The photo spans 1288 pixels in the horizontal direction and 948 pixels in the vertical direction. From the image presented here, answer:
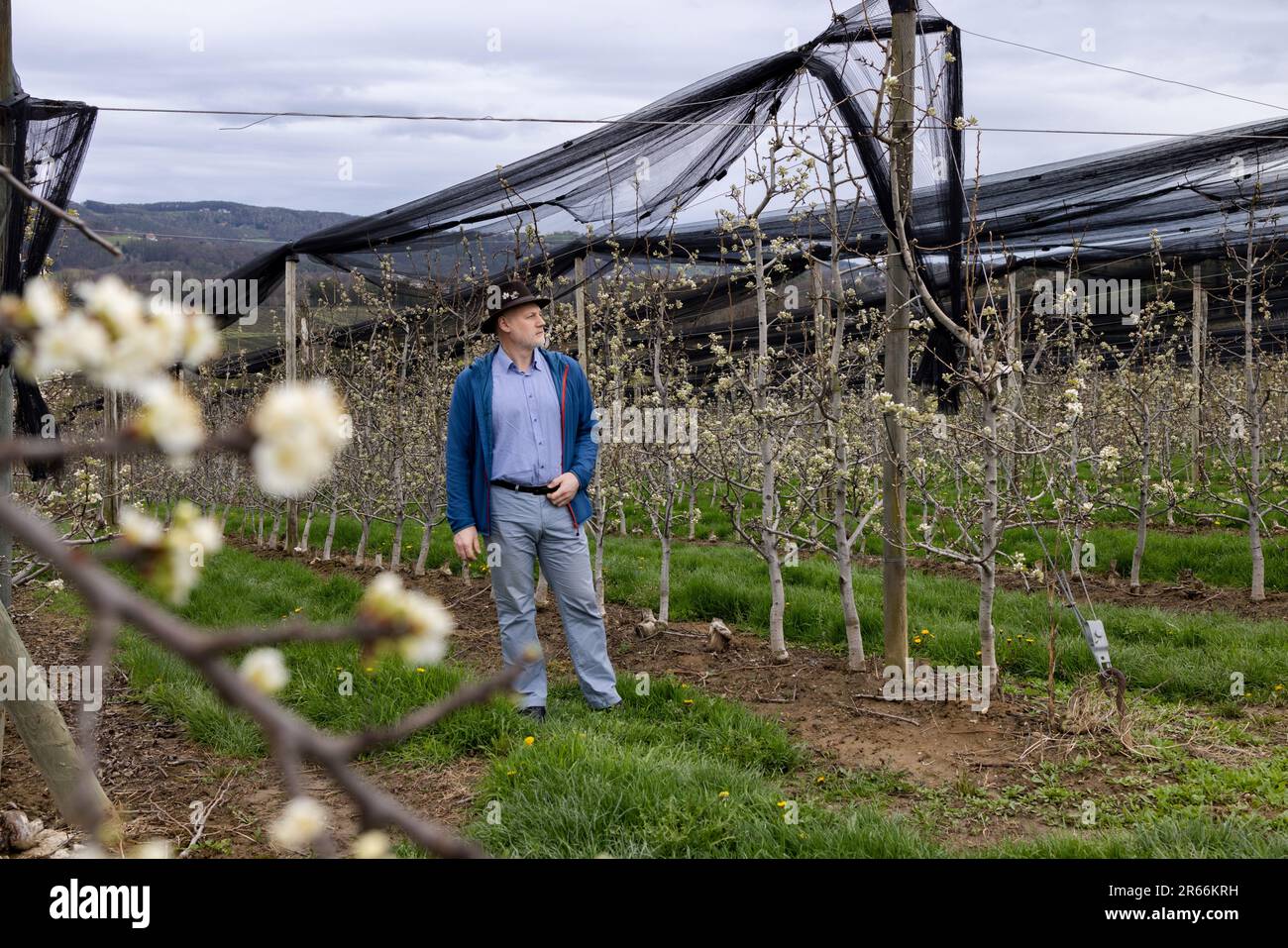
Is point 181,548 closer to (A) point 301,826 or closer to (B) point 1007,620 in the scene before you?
(A) point 301,826

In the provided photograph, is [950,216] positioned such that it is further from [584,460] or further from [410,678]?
[410,678]

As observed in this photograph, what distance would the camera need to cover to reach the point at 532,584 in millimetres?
4945

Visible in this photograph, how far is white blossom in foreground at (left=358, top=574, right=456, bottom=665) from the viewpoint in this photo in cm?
68

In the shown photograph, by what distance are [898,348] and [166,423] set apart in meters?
A: 4.66

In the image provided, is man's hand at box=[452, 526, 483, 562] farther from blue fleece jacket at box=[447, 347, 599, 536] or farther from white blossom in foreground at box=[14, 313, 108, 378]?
white blossom in foreground at box=[14, 313, 108, 378]

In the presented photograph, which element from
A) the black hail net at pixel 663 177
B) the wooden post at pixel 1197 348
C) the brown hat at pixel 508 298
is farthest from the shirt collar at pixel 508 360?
the wooden post at pixel 1197 348

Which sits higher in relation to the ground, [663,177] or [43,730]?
[663,177]

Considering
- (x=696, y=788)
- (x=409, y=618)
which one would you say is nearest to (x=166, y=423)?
(x=409, y=618)

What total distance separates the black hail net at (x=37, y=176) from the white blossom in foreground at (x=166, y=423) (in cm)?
460

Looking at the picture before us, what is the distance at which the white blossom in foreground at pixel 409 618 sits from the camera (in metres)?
0.68

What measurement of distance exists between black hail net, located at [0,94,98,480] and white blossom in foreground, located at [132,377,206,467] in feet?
15.1

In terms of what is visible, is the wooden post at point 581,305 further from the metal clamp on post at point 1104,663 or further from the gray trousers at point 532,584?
the metal clamp on post at point 1104,663

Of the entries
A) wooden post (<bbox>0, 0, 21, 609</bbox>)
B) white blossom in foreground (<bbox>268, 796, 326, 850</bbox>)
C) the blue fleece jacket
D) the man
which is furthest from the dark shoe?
white blossom in foreground (<bbox>268, 796, 326, 850</bbox>)
